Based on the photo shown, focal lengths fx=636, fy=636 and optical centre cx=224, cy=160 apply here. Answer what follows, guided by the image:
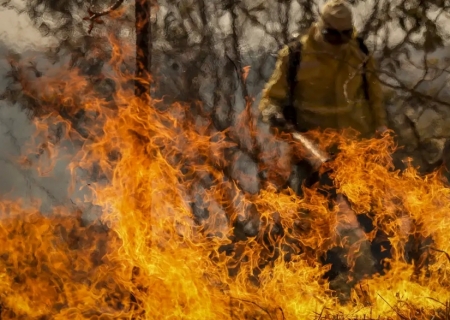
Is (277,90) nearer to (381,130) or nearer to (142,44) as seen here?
(381,130)

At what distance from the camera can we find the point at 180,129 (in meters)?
5.41

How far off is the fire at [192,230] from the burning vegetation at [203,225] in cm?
1

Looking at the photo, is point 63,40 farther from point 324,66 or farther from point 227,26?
point 324,66

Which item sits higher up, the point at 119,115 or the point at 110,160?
the point at 119,115

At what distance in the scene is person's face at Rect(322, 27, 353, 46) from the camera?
167 inches

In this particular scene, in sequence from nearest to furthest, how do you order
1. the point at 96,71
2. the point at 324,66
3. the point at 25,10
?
the point at 324,66 → the point at 25,10 → the point at 96,71

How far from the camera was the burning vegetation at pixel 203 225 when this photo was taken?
13.4 ft

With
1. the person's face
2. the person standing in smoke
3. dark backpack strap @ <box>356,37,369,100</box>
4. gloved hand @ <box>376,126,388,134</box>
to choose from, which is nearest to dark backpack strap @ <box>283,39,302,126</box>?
the person standing in smoke

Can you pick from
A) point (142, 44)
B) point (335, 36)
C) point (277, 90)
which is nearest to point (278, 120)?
point (277, 90)

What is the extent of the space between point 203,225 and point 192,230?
0.78 feet

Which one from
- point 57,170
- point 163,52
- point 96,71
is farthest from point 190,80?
point 57,170

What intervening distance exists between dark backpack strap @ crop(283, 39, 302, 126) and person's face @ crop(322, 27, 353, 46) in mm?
194

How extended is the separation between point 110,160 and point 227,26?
1539mm

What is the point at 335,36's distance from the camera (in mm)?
4242
